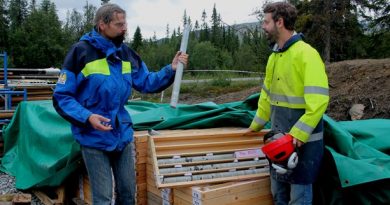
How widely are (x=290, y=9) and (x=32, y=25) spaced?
5703cm

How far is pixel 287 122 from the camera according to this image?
3.40 m

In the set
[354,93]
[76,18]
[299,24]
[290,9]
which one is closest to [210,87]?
[299,24]

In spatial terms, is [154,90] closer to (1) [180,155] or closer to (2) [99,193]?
(1) [180,155]

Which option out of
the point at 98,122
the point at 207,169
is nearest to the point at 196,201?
the point at 207,169

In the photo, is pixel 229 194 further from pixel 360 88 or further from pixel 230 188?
pixel 360 88

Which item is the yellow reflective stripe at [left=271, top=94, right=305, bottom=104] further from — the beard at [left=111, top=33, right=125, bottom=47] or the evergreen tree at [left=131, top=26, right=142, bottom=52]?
the evergreen tree at [left=131, top=26, right=142, bottom=52]

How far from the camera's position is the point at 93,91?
3.22m

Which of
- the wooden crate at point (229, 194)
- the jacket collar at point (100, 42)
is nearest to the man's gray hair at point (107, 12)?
the jacket collar at point (100, 42)

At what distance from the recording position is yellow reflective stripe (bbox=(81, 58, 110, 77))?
322 cm

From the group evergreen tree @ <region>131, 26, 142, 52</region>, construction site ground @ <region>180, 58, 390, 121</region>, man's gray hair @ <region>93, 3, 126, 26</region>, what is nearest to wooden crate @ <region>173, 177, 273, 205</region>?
man's gray hair @ <region>93, 3, 126, 26</region>

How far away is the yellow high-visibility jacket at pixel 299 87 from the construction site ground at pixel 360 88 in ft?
25.6

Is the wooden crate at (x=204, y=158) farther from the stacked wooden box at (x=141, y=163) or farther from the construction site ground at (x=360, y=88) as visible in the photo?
the construction site ground at (x=360, y=88)

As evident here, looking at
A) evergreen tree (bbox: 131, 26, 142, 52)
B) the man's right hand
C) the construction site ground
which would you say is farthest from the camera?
evergreen tree (bbox: 131, 26, 142, 52)

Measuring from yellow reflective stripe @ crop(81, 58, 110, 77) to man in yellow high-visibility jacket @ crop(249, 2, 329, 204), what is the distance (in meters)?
1.29
